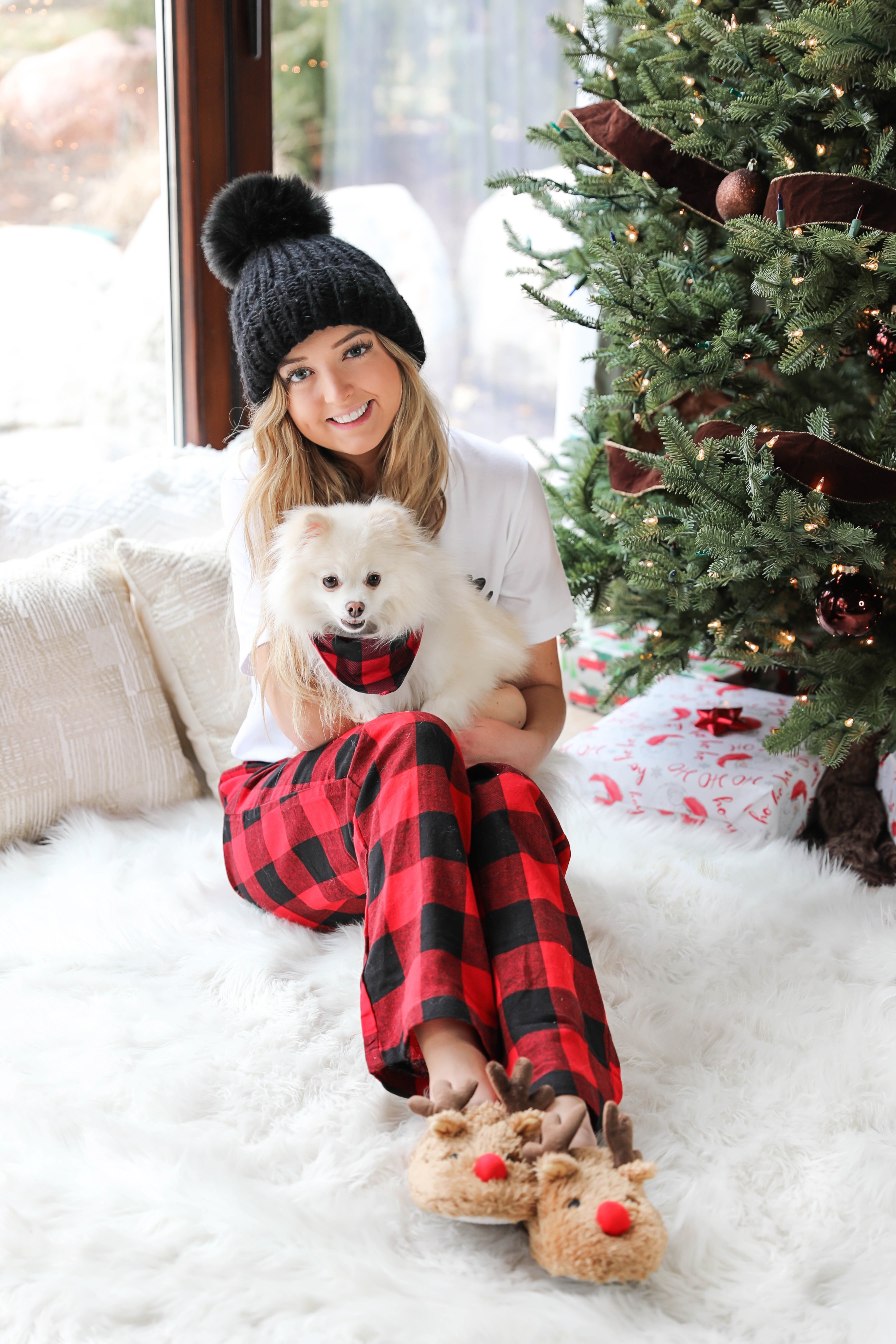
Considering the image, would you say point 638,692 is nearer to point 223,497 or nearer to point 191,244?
point 223,497

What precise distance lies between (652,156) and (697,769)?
1301mm

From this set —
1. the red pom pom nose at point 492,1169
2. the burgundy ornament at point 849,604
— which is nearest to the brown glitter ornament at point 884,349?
the burgundy ornament at point 849,604

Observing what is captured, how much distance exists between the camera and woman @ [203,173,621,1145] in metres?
1.20

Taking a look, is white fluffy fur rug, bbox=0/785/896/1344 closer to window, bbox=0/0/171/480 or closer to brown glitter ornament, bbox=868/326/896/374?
brown glitter ornament, bbox=868/326/896/374

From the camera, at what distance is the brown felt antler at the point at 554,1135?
1033mm

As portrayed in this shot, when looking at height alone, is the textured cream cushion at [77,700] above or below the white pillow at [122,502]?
below

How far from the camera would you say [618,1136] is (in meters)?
1.05

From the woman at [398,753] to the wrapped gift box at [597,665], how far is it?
1.10 metres

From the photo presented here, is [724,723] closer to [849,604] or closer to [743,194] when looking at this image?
[849,604]

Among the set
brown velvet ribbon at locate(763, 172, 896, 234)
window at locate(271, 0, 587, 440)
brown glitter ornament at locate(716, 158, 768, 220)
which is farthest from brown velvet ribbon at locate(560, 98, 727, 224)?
window at locate(271, 0, 587, 440)

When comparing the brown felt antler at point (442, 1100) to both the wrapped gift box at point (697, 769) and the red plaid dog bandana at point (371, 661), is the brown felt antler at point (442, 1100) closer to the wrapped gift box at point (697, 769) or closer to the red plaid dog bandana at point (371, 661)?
the red plaid dog bandana at point (371, 661)

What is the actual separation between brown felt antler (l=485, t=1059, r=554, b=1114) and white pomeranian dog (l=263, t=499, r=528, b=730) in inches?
22.5

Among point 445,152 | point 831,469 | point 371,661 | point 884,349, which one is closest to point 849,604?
point 831,469

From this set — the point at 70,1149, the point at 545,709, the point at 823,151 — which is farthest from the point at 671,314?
the point at 70,1149
